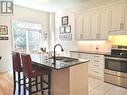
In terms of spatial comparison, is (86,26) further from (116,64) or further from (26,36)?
(26,36)

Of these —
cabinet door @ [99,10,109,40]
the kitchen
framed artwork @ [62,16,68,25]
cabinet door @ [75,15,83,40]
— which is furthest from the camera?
framed artwork @ [62,16,68,25]

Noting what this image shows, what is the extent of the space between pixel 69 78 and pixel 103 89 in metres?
1.66

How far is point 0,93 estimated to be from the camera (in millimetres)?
3520

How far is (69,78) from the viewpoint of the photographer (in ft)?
8.72

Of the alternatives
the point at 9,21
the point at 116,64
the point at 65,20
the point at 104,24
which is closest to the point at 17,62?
the point at 116,64

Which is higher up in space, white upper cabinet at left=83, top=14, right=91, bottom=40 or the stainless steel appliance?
white upper cabinet at left=83, top=14, right=91, bottom=40

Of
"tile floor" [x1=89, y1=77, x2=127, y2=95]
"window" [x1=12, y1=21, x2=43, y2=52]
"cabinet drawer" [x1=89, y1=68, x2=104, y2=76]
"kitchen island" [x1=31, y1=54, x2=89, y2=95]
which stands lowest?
"tile floor" [x1=89, y1=77, x2=127, y2=95]

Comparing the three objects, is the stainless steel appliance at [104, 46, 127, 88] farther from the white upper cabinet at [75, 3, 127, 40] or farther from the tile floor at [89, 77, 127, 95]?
the white upper cabinet at [75, 3, 127, 40]

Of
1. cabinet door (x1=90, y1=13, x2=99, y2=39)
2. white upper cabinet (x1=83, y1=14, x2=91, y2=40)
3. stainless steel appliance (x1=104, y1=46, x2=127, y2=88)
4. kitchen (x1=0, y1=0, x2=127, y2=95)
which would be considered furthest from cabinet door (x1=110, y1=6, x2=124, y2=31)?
white upper cabinet (x1=83, y1=14, x2=91, y2=40)

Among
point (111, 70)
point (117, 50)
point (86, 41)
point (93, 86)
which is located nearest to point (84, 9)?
point (86, 41)

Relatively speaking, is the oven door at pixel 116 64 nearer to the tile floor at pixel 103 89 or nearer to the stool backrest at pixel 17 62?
the tile floor at pixel 103 89

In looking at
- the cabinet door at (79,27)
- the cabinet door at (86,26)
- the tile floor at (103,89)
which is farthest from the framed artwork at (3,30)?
the tile floor at (103,89)

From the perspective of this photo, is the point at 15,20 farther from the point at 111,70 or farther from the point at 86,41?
the point at 111,70

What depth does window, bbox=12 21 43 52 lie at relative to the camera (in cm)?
636
